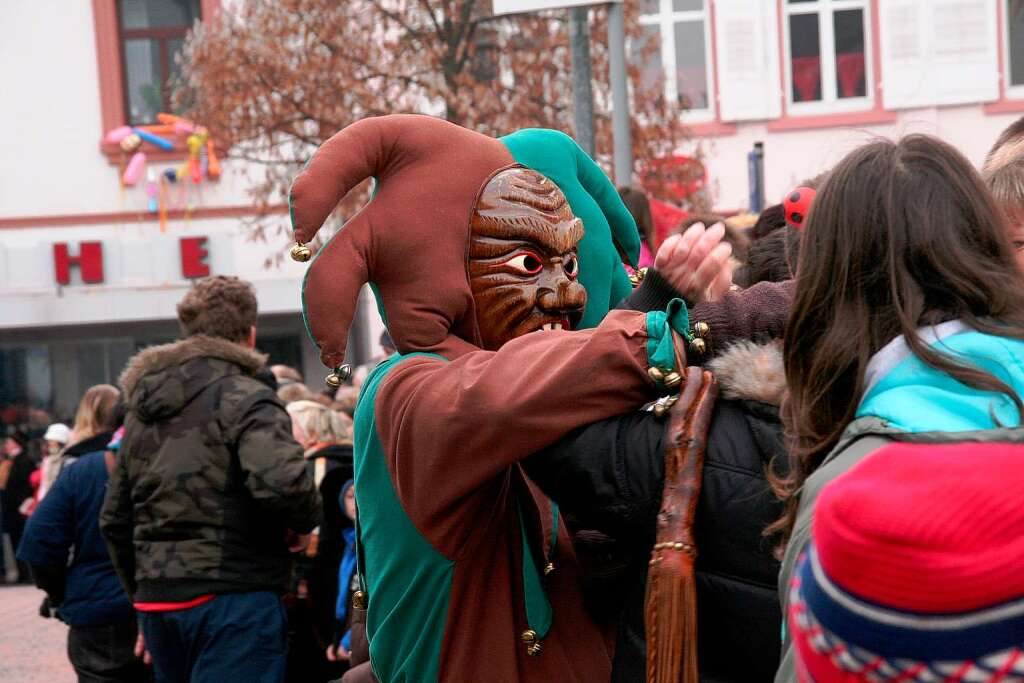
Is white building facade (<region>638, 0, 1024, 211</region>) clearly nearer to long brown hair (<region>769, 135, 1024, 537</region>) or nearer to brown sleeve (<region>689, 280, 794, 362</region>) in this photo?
brown sleeve (<region>689, 280, 794, 362</region>)

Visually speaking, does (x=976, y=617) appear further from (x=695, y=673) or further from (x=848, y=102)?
(x=848, y=102)

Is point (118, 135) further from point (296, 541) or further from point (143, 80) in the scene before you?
point (296, 541)

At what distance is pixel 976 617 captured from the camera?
0.98 m

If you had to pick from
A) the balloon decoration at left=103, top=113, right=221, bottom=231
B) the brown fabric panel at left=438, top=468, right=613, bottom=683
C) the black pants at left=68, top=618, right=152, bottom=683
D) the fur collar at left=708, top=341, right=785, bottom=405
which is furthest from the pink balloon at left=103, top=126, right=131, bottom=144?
the fur collar at left=708, top=341, right=785, bottom=405

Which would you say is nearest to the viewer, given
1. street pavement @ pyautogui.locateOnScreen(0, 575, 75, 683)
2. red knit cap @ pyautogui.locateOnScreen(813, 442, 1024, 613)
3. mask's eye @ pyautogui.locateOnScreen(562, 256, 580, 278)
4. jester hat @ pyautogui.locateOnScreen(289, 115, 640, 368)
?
red knit cap @ pyautogui.locateOnScreen(813, 442, 1024, 613)

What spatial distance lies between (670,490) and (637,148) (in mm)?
8190

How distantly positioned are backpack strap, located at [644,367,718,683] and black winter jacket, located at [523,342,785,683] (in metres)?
0.03

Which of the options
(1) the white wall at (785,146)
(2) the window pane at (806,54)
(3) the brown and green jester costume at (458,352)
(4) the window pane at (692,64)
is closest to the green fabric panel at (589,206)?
Answer: (3) the brown and green jester costume at (458,352)

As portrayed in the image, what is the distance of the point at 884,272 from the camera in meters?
1.45

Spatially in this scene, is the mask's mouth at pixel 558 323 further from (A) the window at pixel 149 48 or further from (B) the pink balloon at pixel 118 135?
(A) the window at pixel 149 48

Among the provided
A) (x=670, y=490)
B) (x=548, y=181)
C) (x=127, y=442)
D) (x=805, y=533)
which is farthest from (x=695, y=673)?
(x=127, y=442)

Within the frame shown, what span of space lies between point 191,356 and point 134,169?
10812 millimetres

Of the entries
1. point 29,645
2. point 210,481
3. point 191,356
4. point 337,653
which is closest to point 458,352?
point 210,481

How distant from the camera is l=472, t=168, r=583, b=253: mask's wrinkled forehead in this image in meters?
2.24
